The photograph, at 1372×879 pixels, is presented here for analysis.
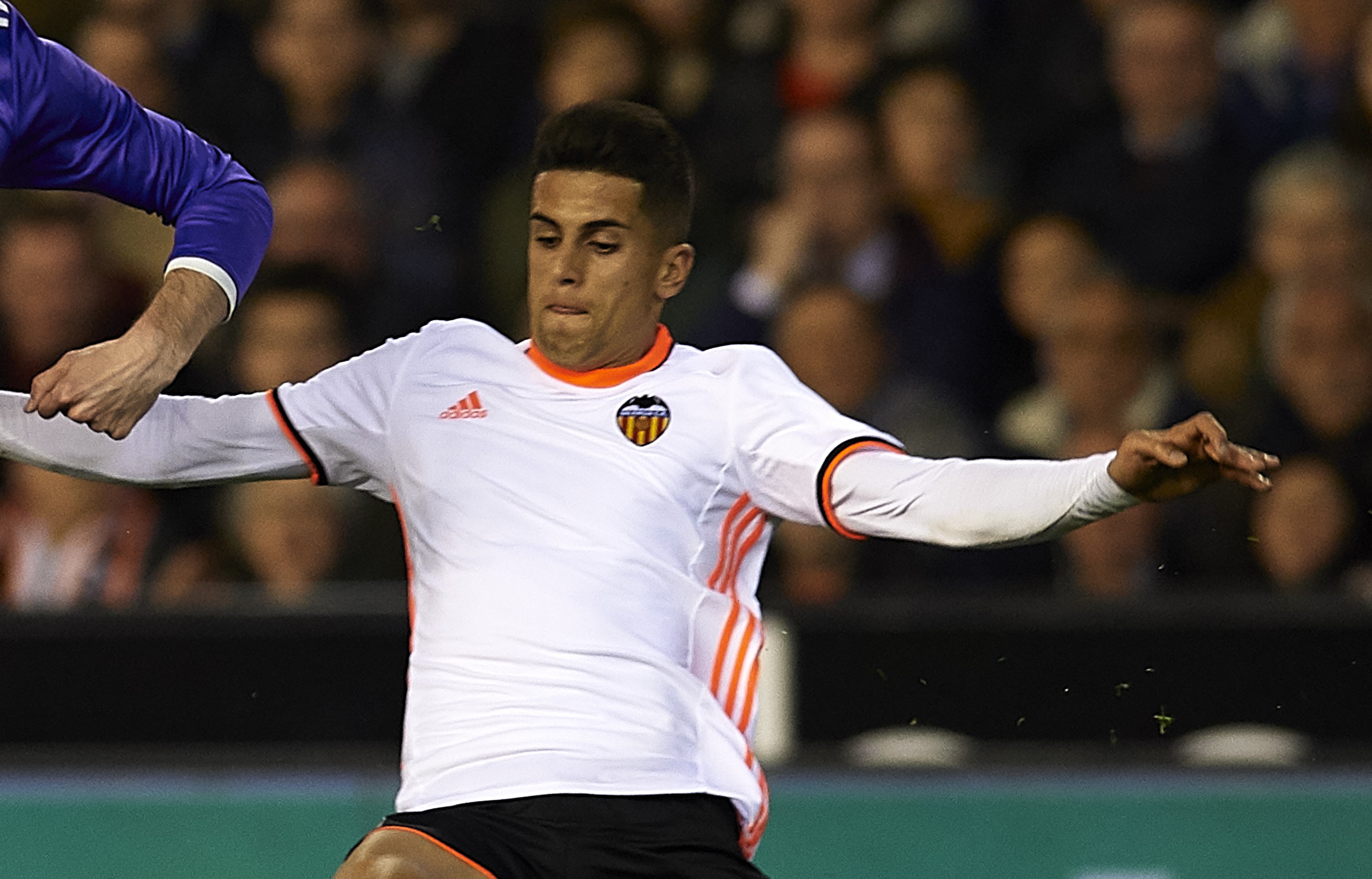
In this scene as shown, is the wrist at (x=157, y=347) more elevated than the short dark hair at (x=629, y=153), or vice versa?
the short dark hair at (x=629, y=153)

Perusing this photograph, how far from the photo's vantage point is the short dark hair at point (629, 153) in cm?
358

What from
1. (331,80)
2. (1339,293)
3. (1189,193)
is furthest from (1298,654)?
(331,80)

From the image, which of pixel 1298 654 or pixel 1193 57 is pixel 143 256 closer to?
pixel 1193 57

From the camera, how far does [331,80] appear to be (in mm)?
6898

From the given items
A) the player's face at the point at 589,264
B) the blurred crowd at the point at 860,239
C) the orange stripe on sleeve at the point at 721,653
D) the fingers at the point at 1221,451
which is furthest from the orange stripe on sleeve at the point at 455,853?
the blurred crowd at the point at 860,239

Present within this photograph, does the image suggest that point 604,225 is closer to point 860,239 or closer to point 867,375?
point 867,375

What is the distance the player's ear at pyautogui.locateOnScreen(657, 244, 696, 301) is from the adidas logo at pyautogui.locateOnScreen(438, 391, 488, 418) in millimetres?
366

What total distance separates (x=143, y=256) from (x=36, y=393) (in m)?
3.67

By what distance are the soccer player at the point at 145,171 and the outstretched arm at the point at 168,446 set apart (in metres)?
0.26

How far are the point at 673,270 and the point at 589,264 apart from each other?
7.3 inches

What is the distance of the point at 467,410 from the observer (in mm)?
3635

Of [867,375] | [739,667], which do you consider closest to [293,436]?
[739,667]

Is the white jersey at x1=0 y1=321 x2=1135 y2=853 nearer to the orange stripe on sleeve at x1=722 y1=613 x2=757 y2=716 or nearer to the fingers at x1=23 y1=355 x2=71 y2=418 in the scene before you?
the orange stripe on sleeve at x1=722 y1=613 x2=757 y2=716

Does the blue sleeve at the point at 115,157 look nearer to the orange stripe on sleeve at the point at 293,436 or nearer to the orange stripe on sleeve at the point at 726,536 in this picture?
the orange stripe on sleeve at the point at 293,436
